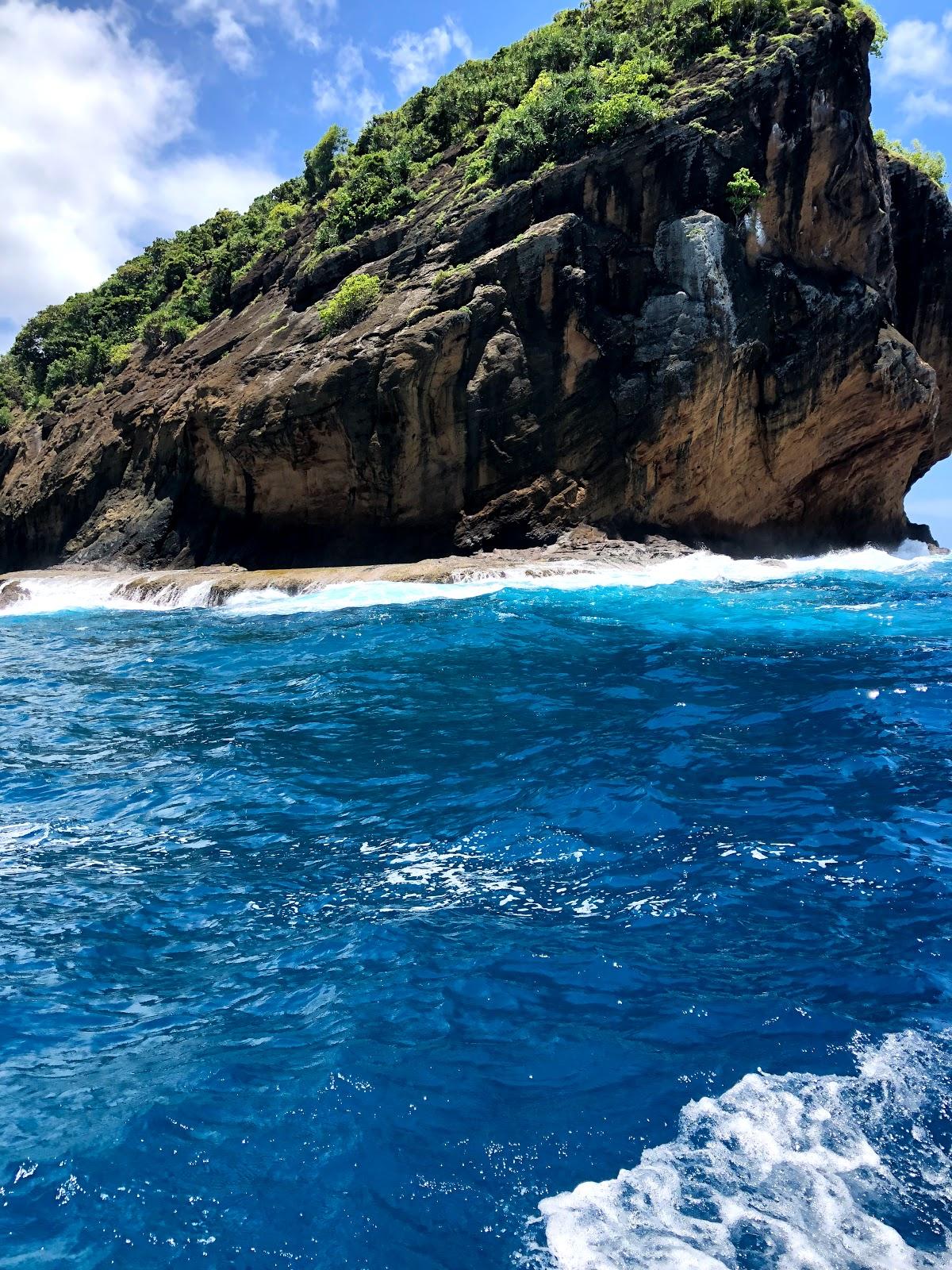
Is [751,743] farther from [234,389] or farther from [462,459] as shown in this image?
[234,389]

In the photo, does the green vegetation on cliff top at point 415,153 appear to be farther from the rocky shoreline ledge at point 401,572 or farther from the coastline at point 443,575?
the coastline at point 443,575

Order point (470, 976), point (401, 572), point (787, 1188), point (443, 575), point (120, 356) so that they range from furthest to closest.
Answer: point (120, 356)
point (401, 572)
point (443, 575)
point (470, 976)
point (787, 1188)

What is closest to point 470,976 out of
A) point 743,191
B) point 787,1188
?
point 787,1188

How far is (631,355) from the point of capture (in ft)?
85.9

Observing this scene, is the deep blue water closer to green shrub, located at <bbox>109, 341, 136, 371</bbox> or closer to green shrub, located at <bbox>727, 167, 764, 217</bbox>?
green shrub, located at <bbox>727, 167, 764, 217</bbox>

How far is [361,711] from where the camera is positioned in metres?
9.64

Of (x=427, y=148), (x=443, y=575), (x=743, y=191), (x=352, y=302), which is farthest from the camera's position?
(x=427, y=148)

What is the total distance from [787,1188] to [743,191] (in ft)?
94.3

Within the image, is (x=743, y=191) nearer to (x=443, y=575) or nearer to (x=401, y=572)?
(x=443, y=575)

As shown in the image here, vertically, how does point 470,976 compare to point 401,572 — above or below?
below

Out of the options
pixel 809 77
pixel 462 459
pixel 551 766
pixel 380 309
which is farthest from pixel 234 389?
pixel 551 766

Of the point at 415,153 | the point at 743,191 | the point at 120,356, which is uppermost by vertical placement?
the point at 415,153

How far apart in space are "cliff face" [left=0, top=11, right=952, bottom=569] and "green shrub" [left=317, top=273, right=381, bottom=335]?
0.65 metres

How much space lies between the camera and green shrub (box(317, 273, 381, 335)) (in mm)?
28125
